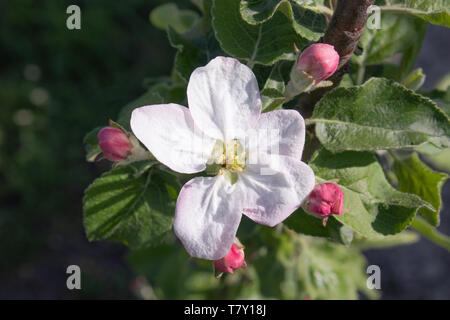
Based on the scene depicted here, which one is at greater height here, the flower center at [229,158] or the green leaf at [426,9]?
the green leaf at [426,9]

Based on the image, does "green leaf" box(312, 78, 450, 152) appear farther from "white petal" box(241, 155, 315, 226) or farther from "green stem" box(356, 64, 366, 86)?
"green stem" box(356, 64, 366, 86)

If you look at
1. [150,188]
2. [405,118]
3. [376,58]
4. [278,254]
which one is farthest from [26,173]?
[405,118]

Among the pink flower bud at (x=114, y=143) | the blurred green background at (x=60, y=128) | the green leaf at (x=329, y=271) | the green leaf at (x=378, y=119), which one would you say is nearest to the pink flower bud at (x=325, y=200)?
the green leaf at (x=378, y=119)

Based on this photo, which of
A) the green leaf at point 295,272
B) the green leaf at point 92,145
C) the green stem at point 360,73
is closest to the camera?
the green leaf at point 92,145
